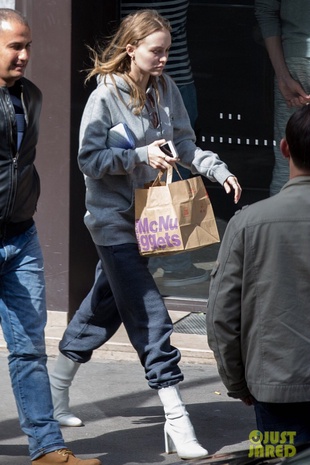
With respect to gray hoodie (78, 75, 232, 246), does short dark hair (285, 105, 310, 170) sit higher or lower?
higher

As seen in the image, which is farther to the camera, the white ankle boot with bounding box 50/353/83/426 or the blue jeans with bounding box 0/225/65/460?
the white ankle boot with bounding box 50/353/83/426

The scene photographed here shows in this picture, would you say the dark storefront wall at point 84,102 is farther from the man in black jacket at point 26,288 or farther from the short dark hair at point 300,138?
the short dark hair at point 300,138

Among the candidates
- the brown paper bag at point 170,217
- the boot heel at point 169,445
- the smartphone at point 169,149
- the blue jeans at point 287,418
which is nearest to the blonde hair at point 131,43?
the smartphone at point 169,149

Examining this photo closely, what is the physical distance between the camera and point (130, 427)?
5676 millimetres

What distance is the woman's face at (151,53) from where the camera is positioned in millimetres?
5137

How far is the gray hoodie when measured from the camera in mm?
5031

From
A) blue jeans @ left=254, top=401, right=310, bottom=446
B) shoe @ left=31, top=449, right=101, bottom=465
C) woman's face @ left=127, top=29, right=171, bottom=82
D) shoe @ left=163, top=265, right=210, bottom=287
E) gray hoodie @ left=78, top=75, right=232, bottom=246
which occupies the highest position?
woman's face @ left=127, top=29, right=171, bottom=82

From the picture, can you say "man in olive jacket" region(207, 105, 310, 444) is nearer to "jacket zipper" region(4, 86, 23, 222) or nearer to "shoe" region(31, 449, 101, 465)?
"jacket zipper" region(4, 86, 23, 222)

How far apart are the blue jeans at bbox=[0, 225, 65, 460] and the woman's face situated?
3.13ft

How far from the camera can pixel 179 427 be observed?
515 centimetres

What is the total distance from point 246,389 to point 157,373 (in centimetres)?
138

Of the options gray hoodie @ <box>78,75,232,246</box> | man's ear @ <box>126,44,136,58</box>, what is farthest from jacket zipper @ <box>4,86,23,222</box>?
man's ear @ <box>126,44,136,58</box>

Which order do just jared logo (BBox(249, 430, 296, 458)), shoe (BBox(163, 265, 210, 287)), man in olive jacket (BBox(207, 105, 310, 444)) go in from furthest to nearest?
shoe (BBox(163, 265, 210, 287)) → man in olive jacket (BBox(207, 105, 310, 444)) → just jared logo (BBox(249, 430, 296, 458))

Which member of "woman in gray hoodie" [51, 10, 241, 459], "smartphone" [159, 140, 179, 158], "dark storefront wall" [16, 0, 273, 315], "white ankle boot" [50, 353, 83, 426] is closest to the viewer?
"smartphone" [159, 140, 179, 158]
